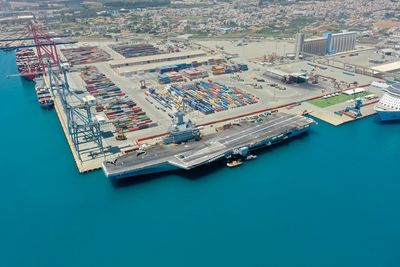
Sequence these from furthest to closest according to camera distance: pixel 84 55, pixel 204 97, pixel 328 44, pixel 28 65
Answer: pixel 328 44, pixel 84 55, pixel 28 65, pixel 204 97

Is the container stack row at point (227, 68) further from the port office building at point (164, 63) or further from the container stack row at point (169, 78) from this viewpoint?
the container stack row at point (169, 78)

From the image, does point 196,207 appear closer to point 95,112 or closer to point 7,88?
point 95,112

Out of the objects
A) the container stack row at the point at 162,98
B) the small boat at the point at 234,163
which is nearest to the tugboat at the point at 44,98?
the container stack row at the point at 162,98

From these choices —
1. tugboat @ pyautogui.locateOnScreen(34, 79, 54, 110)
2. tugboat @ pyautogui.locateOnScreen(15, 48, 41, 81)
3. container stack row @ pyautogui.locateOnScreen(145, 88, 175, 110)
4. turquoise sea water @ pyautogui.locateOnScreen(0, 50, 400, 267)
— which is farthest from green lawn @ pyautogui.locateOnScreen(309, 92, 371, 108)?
tugboat @ pyautogui.locateOnScreen(15, 48, 41, 81)

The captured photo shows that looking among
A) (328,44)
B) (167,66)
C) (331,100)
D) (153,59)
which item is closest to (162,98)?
(167,66)

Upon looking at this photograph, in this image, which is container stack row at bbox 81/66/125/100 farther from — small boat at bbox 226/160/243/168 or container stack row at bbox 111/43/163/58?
small boat at bbox 226/160/243/168

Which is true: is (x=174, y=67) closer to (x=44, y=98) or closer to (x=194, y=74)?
(x=194, y=74)
